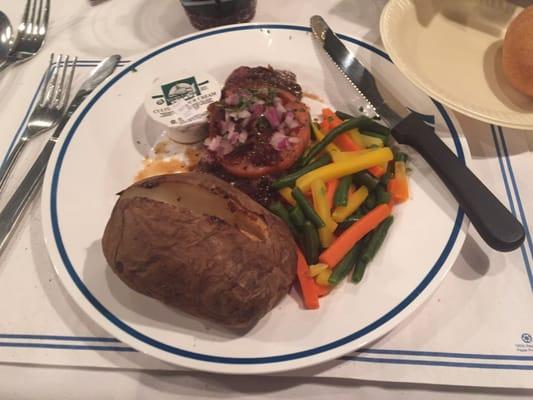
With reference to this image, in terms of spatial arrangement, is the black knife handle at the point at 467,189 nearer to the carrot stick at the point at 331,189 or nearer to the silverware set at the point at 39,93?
the carrot stick at the point at 331,189

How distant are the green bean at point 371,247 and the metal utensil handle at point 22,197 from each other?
128 centimetres

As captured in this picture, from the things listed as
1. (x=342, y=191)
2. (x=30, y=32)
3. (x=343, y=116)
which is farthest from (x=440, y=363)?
(x=30, y=32)

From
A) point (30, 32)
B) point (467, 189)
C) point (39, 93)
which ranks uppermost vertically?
point (30, 32)

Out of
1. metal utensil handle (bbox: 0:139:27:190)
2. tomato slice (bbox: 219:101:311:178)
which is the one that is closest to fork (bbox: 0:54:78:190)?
metal utensil handle (bbox: 0:139:27:190)

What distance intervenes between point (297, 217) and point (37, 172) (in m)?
1.09

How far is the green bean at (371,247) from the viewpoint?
1.36 metres

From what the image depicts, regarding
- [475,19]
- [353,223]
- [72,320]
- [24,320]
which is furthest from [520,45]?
[24,320]

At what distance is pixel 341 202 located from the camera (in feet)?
4.81

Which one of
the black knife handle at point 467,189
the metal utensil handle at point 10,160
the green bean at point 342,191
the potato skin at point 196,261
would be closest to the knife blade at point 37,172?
the metal utensil handle at point 10,160

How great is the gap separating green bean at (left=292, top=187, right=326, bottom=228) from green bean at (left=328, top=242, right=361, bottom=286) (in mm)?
133

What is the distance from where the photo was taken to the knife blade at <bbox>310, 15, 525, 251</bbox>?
1.27 meters

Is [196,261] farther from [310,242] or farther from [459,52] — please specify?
[459,52]

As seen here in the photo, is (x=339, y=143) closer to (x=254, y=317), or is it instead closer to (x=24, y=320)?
(x=254, y=317)

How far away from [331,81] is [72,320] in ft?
4.68
